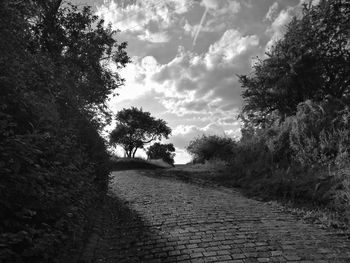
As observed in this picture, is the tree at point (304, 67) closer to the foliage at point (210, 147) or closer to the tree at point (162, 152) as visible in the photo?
the foliage at point (210, 147)

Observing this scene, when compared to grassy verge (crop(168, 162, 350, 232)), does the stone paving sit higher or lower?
lower

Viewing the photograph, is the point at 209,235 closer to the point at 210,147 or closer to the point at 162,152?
the point at 210,147

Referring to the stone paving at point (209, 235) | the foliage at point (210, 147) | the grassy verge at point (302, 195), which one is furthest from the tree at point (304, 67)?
the stone paving at point (209, 235)

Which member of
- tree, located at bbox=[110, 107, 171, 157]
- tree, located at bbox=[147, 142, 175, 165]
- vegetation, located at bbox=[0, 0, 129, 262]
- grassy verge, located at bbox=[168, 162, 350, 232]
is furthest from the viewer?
tree, located at bbox=[147, 142, 175, 165]

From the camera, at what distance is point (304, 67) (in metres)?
18.2

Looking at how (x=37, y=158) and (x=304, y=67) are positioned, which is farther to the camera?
(x=304, y=67)

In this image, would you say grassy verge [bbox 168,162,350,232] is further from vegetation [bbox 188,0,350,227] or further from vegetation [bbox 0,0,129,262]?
vegetation [bbox 0,0,129,262]

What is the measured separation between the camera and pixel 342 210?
722 centimetres

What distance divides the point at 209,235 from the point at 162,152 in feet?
179

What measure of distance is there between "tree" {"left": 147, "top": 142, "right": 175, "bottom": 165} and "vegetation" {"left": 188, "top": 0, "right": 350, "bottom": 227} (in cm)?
3187

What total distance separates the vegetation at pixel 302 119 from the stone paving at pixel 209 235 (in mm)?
1522

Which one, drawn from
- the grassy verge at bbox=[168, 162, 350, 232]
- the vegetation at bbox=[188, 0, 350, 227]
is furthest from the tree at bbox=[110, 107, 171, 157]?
the grassy verge at bbox=[168, 162, 350, 232]

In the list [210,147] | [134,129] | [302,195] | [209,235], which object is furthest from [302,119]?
[134,129]

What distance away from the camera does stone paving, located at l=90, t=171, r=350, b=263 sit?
5.26 metres
